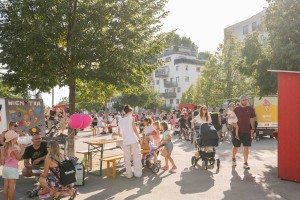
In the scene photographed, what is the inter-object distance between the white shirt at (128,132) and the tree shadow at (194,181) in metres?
1.62

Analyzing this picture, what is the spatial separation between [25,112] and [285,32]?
13276mm

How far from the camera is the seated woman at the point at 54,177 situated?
634 centimetres

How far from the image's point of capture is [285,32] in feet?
55.6

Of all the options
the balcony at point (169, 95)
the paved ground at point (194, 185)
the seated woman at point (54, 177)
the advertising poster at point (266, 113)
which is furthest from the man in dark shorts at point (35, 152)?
the balcony at point (169, 95)

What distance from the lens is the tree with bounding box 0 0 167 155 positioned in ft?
30.7

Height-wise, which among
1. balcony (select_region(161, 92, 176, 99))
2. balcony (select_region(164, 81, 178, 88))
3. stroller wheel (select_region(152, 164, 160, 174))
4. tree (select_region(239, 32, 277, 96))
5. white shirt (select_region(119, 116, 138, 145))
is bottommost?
stroller wheel (select_region(152, 164, 160, 174))

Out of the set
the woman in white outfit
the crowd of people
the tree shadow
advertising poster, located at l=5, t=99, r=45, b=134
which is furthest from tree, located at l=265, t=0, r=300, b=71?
Answer: advertising poster, located at l=5, t=99, r=45, b=134

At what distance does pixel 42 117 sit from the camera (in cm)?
1166

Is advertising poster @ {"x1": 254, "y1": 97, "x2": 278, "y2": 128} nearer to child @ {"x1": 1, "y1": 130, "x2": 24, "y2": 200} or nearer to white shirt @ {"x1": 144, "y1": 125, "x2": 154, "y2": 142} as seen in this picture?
white shirt @ {"x1": 144, "y1": 125, "x2": 154, "y2": 142}

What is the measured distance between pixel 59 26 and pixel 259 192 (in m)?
7.11

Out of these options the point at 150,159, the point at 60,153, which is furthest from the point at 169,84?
the point at 60,153

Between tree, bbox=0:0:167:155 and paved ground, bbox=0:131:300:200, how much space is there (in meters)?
3.07

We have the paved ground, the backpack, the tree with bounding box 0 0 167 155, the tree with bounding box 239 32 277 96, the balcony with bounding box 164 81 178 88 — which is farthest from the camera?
the balcony with bounding box 164 81 178 88

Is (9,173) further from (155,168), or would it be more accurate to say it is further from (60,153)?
(155,168)
